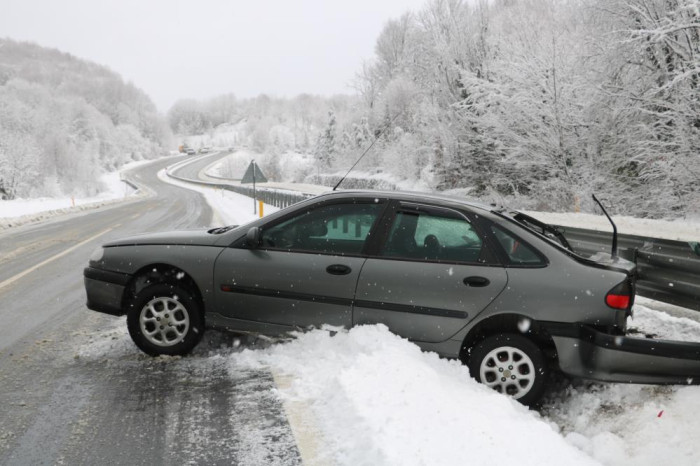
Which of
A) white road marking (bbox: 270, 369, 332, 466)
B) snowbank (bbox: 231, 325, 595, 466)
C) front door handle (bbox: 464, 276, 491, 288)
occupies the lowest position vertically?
white road marking (bbox: 270, 369, 332, 466)

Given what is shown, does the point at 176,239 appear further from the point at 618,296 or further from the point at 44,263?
the point at 44,263

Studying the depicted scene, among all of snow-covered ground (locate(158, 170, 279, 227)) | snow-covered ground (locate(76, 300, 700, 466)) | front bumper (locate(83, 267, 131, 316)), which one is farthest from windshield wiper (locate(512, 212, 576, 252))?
snow-covered ground (locate(158, 170, 279, 227))

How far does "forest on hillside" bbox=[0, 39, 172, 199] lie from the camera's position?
5028cm

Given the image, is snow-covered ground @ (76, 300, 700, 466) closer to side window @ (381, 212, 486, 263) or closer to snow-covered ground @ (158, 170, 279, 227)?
side window @ (381, 212, 486, 263)

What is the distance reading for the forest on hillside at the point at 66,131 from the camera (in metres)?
50.3

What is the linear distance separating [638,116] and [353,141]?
165 feet

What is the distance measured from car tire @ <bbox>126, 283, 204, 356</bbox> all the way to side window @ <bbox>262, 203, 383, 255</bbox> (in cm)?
89

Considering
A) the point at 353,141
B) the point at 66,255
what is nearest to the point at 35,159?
the point at 353,141

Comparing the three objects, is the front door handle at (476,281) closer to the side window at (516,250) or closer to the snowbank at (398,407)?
the side window at (516,250)

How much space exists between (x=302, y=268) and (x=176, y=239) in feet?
4.29

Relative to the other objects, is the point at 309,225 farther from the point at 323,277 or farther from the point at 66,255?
the point at 66,255

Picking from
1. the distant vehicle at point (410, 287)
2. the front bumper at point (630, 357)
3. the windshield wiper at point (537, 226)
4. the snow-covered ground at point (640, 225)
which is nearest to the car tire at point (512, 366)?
the distant vehicle at point (410, 287)

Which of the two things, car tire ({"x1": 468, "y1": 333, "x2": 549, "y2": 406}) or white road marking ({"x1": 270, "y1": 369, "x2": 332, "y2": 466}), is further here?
car tire ({"x1": 468, "y1": 333, "x2": 549, "y2": 406})

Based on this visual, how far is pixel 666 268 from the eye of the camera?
601 cm
